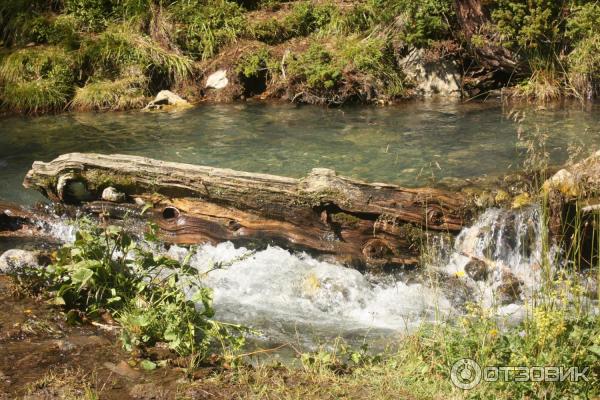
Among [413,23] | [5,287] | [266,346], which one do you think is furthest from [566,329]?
[413,23]

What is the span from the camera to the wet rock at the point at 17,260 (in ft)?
19.2

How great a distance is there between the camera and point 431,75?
46.0 feet

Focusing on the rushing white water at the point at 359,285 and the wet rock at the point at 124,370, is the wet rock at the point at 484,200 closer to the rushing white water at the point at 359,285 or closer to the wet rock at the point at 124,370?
the rushing white water at the point at 359,285

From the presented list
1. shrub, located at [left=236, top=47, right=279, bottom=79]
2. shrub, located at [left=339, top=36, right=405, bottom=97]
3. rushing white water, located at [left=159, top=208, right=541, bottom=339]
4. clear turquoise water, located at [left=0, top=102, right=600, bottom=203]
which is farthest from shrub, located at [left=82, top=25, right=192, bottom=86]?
rushing white water, located at [left=159, top=208, right=541, bottom=339]

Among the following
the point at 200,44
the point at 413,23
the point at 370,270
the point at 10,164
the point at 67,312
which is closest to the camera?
the point at 67,312

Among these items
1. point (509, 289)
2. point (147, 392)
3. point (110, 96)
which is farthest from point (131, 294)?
point (110, 96)

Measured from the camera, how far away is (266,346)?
522 centimetres

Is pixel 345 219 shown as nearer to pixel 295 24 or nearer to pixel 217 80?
pixel 217 80

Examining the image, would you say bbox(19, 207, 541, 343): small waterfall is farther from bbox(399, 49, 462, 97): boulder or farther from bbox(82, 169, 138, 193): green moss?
bbox(399, 49, 462, 97): boulder

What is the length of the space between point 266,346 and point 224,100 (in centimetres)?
1004

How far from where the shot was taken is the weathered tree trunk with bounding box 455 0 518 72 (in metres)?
13.1

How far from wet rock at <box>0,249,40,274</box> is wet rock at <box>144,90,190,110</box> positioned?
8.44 m

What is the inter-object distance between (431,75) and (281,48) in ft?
11.2

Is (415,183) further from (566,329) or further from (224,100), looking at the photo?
(224,100)
